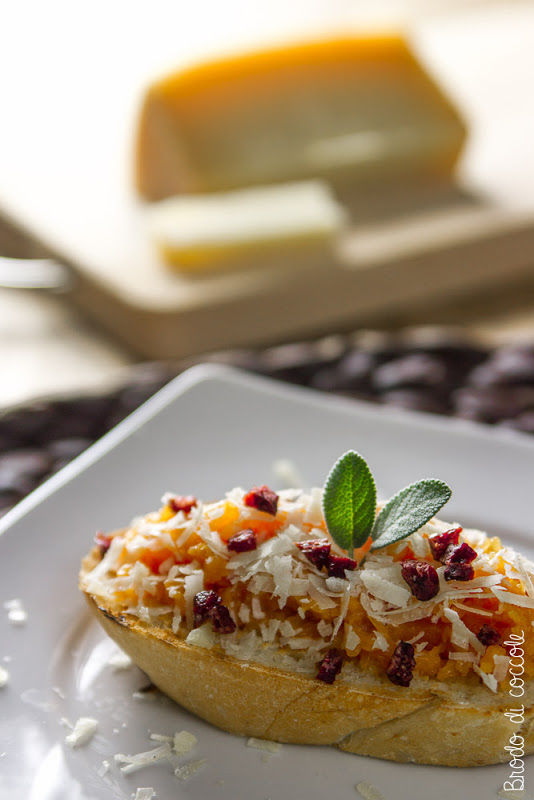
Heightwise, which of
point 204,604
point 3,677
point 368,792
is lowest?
point 368,792

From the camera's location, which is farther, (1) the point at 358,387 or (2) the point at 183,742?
(1) the point at 358,387

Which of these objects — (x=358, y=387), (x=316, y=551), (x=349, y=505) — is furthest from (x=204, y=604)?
(x=358, y=387)

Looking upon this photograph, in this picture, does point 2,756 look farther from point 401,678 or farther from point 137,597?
point 401,678

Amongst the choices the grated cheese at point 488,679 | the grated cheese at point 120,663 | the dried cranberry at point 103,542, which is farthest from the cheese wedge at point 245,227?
the grated cheese at point 488,679

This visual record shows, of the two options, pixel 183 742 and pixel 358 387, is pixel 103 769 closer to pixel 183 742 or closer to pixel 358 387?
pixel 183 742

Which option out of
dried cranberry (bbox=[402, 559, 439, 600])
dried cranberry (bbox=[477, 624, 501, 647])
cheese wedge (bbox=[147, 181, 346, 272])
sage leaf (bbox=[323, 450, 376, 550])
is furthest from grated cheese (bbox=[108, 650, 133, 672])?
cheese wedge (bbox=[147, 181, 346, 272])

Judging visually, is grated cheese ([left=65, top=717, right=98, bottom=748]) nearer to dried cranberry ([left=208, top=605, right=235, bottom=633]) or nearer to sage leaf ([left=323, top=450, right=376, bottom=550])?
dried cranberry ([left=208, top=605, right=235, bottom=633])
